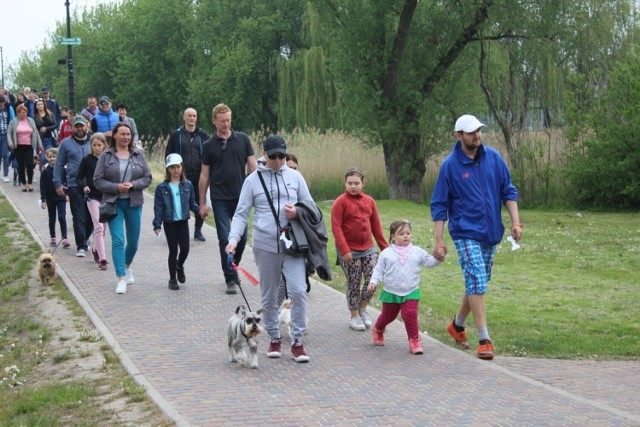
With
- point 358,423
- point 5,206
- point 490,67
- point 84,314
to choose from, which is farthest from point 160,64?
point 358,423

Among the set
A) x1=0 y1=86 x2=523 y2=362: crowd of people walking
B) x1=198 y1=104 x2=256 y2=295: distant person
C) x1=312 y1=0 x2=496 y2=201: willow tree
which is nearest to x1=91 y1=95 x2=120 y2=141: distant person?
x1=0 y1=86 x2=523 y2=362: crowd of people walking

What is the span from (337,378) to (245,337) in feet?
2.87

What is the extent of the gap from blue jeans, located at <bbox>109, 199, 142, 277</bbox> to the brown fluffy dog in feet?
3.93

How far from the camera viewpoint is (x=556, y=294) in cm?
1305

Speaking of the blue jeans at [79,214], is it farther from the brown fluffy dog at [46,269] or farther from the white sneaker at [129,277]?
the white sneaker at [129,277]

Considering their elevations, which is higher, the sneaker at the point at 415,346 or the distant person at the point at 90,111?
the distant person at the point at 90,111

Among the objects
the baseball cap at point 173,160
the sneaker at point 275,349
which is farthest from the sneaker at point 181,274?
the sneaker at point 275,349

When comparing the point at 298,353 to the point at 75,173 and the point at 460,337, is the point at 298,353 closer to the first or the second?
the point at 460,337

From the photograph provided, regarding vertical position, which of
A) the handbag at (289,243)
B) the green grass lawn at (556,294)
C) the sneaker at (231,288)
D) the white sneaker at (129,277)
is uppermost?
the handbag at (289,243)

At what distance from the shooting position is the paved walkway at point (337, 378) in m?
7.39

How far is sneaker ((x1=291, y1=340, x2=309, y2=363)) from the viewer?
29.5 feet

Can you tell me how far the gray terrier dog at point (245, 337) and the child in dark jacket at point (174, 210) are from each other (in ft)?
12.0

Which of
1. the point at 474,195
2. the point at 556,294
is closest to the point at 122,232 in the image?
the point at 474,195

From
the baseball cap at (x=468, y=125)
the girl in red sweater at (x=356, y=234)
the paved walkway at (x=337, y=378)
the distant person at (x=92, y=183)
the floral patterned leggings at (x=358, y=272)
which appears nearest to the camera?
the paved walkway at (x=337, y=378)
